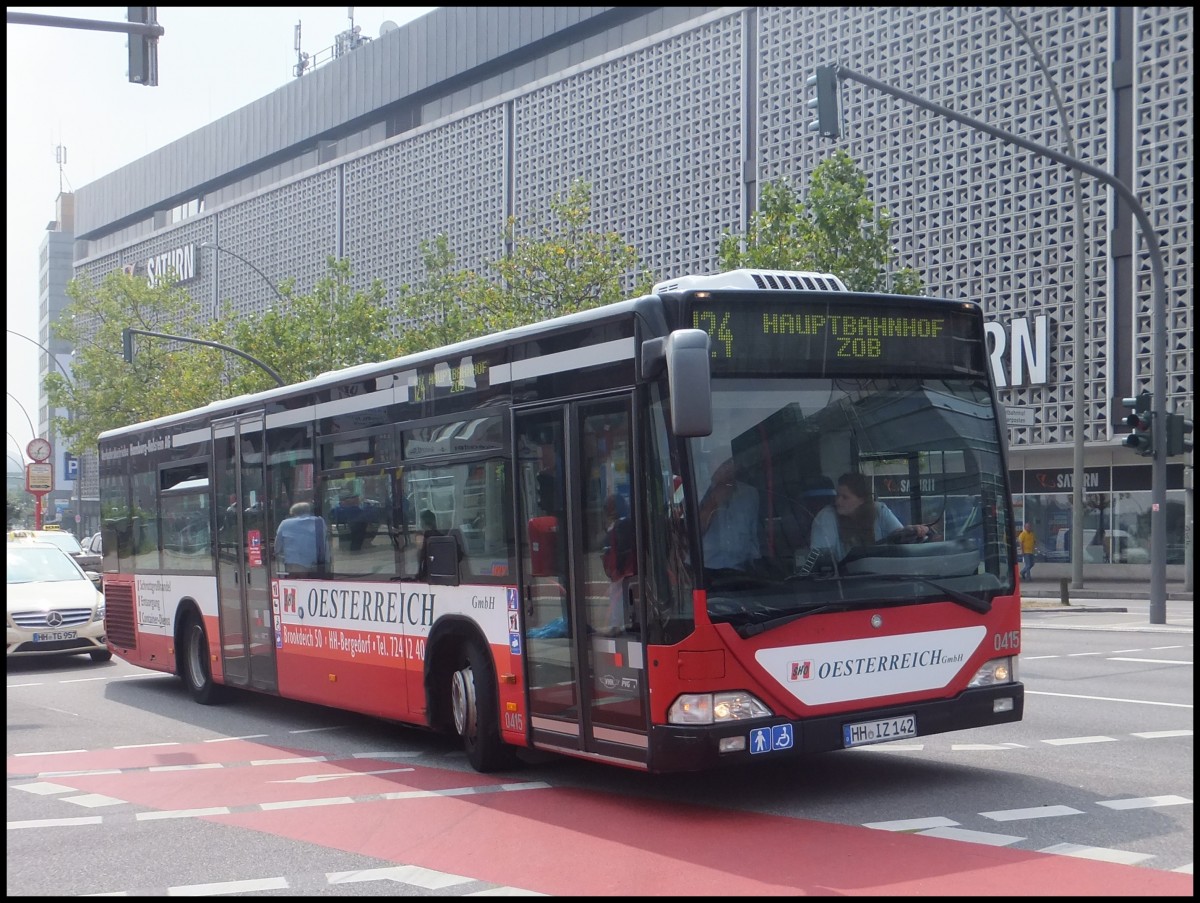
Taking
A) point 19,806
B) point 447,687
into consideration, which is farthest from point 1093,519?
point 19,806

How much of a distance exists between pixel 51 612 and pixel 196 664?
16.6 feet

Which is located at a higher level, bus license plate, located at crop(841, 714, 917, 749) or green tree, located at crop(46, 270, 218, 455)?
green tree, located at crop(46, 270, 218, 455)

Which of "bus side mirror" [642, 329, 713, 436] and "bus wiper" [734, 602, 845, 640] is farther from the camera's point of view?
"bus wiper" [734, 602, 845, 640]

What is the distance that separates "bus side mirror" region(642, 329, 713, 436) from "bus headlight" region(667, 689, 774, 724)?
1.39 metres

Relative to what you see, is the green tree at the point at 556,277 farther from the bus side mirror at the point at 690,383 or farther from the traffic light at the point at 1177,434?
the bus side mirror at the point at 690,383

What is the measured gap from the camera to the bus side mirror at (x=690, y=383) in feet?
24.3

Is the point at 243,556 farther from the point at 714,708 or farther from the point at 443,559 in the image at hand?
the point at 714,708

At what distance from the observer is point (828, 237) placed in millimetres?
27609

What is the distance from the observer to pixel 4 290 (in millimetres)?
11055

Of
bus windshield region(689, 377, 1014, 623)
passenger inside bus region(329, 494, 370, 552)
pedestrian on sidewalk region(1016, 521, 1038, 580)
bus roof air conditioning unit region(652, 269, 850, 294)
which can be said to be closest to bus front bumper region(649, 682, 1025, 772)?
bus windshield region(689, 377, 1014, 623)

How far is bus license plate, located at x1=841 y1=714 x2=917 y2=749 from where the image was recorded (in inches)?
320

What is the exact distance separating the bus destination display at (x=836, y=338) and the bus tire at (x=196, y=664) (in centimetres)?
834

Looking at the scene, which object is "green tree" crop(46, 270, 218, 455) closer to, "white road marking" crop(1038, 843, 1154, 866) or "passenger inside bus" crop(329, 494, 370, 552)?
"passenger inside bus" crop(329, 494, 370, 552)

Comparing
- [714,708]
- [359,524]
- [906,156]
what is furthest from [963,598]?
[906,156]
